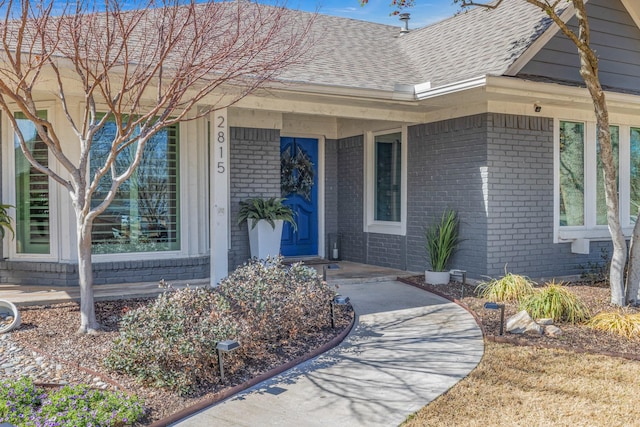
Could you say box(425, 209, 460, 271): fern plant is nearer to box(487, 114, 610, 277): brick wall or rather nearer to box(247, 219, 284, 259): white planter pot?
box(487, 114, 610, 277): brick wall

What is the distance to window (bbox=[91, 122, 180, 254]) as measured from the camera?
7.13 meters

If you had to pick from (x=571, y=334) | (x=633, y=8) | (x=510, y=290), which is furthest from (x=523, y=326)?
(x=633, y=8)

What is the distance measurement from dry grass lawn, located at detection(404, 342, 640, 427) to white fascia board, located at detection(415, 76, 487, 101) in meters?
3.25

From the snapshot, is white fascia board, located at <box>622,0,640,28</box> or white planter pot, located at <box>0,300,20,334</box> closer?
white planter pot, located at <box>0,300,20,334</box>

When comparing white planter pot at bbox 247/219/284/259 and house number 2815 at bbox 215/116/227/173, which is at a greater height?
house number 2815 at bbox 215/116/227/173

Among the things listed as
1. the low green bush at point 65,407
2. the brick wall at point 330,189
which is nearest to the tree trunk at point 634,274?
the brick wall at point 330,189

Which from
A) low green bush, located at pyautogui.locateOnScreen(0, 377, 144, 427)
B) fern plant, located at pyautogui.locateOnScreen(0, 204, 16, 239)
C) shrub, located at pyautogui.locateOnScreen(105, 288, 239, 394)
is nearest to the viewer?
low green bush, located at pyautogui.locateOnScreen(0, 377, 144, 427)

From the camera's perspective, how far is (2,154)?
24.0 ft

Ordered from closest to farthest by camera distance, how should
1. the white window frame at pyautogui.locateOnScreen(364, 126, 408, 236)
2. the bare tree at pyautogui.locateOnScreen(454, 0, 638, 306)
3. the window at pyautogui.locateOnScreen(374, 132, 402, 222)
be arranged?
the bare tree at pyautogui.locateOnScreen(454, 0, 638, 306)
the window at pyautogui.locateOnScreen(374, 132, 402, 222)
the white window frame at pyautogui.locateOnScreen(364, 126, 408, 236)

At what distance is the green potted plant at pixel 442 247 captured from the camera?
7684 mm

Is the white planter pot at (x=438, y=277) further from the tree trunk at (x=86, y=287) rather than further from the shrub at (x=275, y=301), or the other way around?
the tree trunk at (x=86, y=287)

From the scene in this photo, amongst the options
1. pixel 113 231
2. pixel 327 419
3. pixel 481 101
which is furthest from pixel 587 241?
pixel 113 231

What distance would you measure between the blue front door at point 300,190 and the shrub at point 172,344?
204 inches

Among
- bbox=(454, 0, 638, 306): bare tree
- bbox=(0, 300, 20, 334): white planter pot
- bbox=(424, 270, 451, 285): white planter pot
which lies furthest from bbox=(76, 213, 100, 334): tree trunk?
bbox=(454, 0, 638, 306): bare tree
